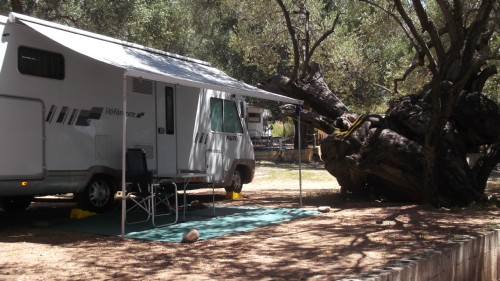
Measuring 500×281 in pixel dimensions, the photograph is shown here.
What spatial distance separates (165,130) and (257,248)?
13.8 feet

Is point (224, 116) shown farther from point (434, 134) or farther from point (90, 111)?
point (434, 134)

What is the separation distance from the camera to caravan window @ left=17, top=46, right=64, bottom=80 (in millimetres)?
7762

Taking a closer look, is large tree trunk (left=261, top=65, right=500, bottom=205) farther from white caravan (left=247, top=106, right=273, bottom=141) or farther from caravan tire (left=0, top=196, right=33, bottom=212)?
white caravan (left=247, top=106, right=273, bottom=141)

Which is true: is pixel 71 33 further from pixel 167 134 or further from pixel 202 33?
pixel 202 33

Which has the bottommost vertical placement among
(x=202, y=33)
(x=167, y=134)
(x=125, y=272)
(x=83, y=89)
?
(x=125, y=272)

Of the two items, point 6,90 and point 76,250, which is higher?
point 6,90

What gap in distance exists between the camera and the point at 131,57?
28.7 feet

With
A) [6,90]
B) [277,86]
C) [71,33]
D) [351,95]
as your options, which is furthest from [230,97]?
[351,95]

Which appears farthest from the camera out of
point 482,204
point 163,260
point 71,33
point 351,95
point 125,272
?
point 351,95

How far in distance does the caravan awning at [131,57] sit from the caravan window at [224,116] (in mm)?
1230

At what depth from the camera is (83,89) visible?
8594 millimetres

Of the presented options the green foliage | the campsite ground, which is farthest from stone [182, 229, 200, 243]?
the green foliage

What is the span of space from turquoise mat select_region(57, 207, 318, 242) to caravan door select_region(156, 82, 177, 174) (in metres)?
0.94

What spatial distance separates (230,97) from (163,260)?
6.39m
